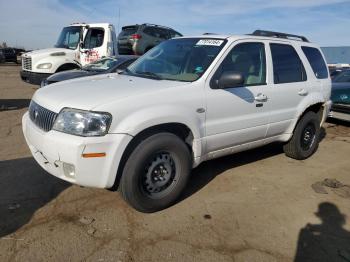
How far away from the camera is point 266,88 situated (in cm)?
462

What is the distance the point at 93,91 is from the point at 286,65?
2.88 meters

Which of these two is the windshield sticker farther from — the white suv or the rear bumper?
the rear bumper

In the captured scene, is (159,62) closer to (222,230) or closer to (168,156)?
(168,156)

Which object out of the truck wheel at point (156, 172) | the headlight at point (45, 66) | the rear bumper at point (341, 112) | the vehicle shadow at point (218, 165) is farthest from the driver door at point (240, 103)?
the headlight at point (45, 66)

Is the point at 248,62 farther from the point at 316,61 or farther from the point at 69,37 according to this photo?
the point at 69,37

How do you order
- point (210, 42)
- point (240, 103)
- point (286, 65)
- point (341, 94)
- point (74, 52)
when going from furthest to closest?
point (74, 52) → point (341, 94) → point (286, 65) → point (210, 42) → point (240, 103)

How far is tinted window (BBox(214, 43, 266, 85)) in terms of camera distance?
424 cm

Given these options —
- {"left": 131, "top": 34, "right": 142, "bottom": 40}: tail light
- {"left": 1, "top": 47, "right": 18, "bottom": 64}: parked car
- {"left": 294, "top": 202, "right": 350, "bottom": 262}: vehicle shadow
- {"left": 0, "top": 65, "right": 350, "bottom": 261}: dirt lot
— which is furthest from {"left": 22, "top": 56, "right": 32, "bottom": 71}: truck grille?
{"left": 1, "top": 47, "right": 18, "bottom": 64}: parked car

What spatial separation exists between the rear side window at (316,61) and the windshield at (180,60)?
6.38 ft

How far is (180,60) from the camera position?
14.3ft

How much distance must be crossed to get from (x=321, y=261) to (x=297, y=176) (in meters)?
2.09

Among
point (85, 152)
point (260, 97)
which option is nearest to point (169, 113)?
point (85, 152)

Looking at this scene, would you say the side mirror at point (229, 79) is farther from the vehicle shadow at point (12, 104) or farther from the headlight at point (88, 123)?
the vehicle shadow at point (12, 104)

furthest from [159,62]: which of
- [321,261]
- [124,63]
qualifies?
[124,63]
